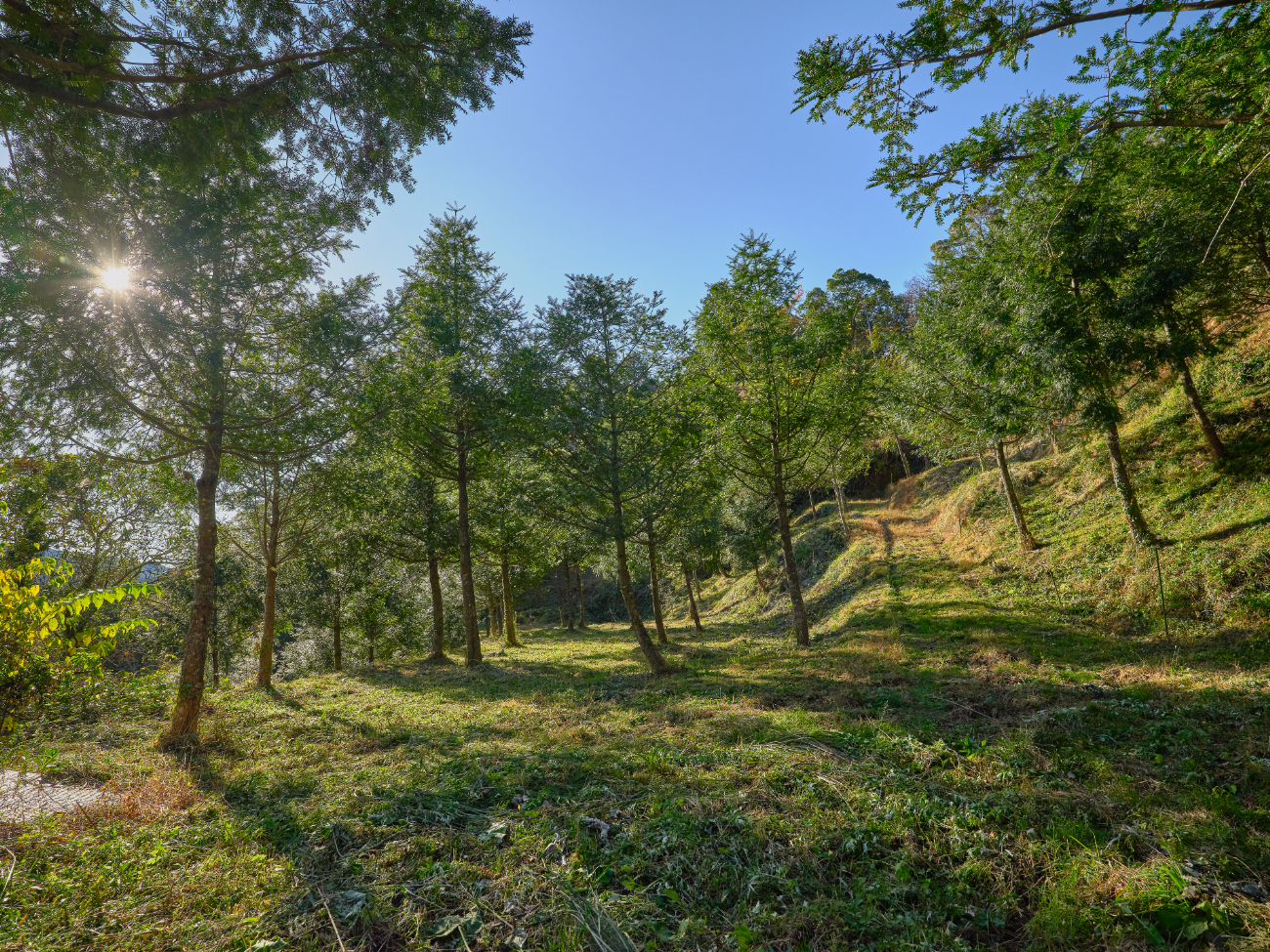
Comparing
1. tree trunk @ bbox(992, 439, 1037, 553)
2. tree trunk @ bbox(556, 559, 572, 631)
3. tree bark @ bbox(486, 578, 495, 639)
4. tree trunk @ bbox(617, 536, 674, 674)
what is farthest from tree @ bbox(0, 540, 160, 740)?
tree trunk @ bbox(556, 559, 572, 631)

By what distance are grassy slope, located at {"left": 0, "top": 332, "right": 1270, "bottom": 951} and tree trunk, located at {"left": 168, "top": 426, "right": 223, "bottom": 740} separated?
0.51m

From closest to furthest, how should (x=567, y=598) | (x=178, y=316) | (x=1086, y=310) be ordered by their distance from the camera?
(x=178, y=316), (x=1086, y=310), (x=567, y=598)

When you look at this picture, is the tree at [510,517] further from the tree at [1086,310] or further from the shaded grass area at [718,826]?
the tree at [1086,310]

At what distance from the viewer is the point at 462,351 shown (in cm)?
1571

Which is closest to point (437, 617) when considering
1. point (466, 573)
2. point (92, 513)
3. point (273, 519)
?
point (466, 573)

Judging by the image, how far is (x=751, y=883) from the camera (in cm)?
364

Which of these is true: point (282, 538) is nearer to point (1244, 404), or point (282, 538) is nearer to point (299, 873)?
point (299, 873)

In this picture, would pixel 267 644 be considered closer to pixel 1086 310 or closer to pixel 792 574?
pixel 792 574

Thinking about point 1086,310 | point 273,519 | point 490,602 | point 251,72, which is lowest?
point 490,602

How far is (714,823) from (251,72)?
873 cm

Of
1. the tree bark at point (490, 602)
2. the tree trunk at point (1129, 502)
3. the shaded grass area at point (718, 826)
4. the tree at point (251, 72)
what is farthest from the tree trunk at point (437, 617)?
the tree trunk at point (1129, 502)

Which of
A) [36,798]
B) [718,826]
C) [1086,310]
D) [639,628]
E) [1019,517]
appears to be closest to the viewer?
[718,826]

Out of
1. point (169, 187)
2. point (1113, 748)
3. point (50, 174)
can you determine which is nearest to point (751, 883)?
point (1113, 748)

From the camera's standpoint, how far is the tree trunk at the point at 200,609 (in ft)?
25.8
